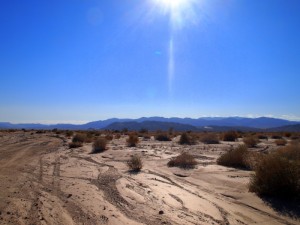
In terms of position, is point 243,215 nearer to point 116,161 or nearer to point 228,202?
point 228,202

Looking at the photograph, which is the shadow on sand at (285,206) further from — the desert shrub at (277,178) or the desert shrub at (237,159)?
the desert shrub at (237,159)

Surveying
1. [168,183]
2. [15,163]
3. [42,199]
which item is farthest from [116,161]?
[42,199]

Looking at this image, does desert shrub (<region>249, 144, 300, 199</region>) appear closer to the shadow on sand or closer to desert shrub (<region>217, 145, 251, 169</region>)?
the shadow on sand

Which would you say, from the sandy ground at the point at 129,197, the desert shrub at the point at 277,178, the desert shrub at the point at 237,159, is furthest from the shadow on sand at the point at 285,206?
the desert shrub at the point at 237,159

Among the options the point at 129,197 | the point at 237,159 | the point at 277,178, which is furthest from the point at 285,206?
the point at 237,159

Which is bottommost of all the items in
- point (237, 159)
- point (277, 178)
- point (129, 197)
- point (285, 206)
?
point (285, 206)

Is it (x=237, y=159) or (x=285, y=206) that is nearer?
(x=285, y=206)

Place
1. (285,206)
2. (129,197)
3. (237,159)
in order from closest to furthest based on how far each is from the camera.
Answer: (285,206) < (129,197) < (237,159)

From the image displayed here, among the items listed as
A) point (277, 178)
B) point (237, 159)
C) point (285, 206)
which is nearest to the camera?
point (285, 206)

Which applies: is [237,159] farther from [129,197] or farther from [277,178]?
[129,197]

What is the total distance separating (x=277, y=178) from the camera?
9.58 m

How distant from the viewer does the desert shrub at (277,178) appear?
9.45 meters

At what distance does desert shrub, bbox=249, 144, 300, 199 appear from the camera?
9453mm

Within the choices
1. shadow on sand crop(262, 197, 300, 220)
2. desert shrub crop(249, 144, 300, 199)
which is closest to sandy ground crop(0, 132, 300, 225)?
shadow on sand crop(262, 197, 300, 220)
